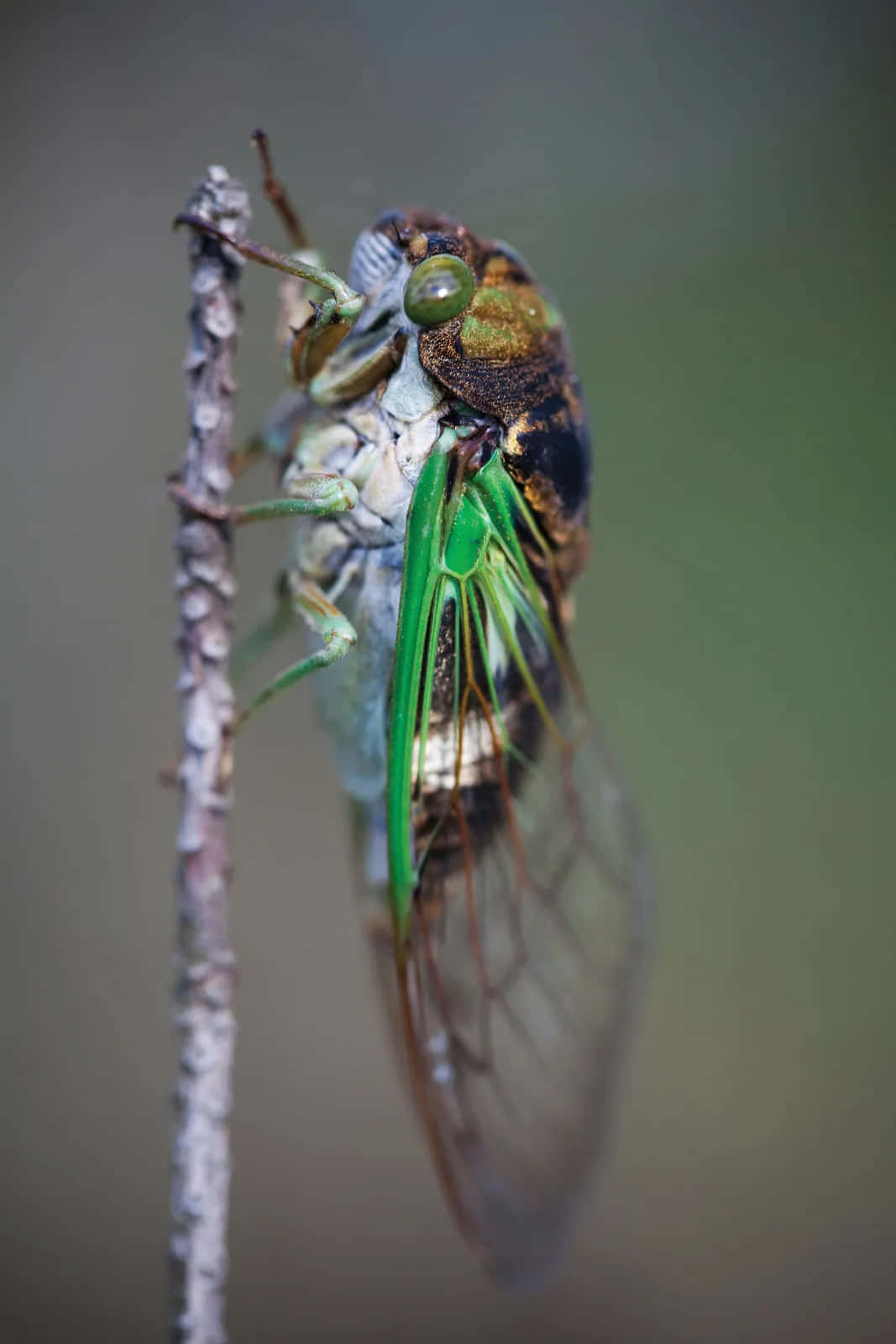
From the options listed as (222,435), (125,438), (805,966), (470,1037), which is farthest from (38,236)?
(805,966)

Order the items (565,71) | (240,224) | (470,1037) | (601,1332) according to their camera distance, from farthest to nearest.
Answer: (565,71)
(601,1332)
(470,1037)
(240,224)

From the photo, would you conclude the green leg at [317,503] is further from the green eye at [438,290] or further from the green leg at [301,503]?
the green eye at [438,290]

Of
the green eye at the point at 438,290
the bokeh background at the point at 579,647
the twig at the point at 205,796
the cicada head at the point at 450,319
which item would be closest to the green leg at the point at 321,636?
the twig at the point at 205,796

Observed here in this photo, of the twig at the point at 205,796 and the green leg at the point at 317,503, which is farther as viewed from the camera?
the green leg at the point at 317,503

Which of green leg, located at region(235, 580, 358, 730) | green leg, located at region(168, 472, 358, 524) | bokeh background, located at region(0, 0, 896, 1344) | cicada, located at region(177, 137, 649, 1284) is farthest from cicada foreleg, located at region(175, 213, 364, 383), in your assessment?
bokeh background, located at region(0, 0, 896, 1344)

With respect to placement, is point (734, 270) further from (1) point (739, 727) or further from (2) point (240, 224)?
(2) point (240, 224)

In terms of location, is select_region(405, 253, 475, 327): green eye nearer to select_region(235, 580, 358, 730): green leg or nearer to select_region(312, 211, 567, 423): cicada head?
select_region(312, 211, 567, 423): cicada head
